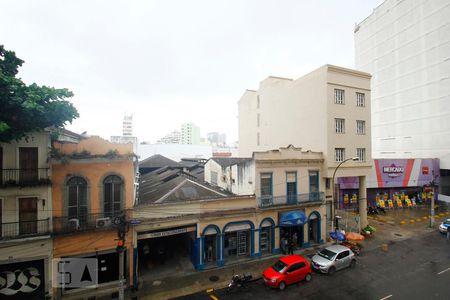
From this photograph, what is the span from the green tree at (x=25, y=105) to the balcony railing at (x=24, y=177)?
232cm

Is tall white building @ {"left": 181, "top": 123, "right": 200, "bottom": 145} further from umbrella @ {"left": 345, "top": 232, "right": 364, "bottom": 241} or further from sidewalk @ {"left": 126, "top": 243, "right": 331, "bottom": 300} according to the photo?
sidewalk @ {"left": 126, "top": 243, "right": 331, "bottom": 300}

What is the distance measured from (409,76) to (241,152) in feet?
119

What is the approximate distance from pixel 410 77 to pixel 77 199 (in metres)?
56.9

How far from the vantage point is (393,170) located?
36625 millimetres

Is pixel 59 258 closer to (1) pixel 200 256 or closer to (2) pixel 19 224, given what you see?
(2) pixel 19 224

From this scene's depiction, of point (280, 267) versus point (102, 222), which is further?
point (280, 267)

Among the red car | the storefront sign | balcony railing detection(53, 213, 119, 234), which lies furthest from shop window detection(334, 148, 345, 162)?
balcony railing detection(53, 213, 119, 234)

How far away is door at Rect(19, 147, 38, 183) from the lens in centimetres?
1398

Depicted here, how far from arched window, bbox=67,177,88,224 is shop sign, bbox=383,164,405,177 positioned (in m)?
40.7

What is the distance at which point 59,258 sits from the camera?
14664 mm

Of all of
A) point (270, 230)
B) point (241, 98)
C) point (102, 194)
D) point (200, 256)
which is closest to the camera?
point (102, 194)

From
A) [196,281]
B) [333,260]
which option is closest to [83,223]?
[196,281]

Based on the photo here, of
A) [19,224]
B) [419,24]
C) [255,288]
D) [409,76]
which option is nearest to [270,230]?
[255,288]

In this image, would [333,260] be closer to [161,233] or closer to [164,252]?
[161,233]
